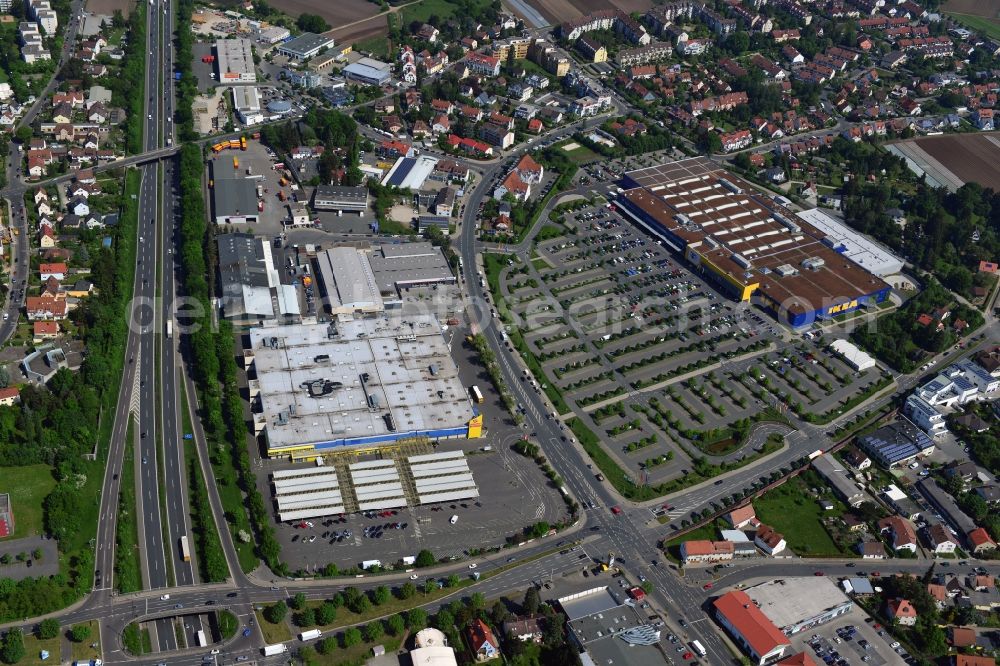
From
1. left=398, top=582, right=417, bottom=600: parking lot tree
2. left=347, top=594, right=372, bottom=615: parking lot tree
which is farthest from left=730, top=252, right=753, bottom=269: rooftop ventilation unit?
left=347, top=594, right=372, bottom=615: parking lot tree

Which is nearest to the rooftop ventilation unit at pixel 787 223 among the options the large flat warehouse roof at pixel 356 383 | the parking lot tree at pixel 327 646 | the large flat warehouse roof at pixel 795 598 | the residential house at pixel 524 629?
the large flat warehouse roof at pixel 356 383

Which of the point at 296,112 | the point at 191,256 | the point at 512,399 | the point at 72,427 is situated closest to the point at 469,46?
the point at 296,112

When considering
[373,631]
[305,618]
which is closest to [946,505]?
[373,631]

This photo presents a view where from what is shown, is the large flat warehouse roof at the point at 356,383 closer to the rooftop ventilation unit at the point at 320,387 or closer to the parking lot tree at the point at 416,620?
the rooftop ventilation unit at the point at 320,387

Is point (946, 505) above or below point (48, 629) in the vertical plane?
below

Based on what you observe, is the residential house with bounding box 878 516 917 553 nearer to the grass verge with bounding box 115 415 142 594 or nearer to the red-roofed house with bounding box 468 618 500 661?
the red-roofed house with bounding box 468 618 500 661

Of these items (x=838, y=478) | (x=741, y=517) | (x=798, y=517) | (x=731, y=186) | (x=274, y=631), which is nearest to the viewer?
(x=274, y=631)

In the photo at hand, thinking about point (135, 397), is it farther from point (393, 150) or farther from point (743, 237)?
point (743, 237)
